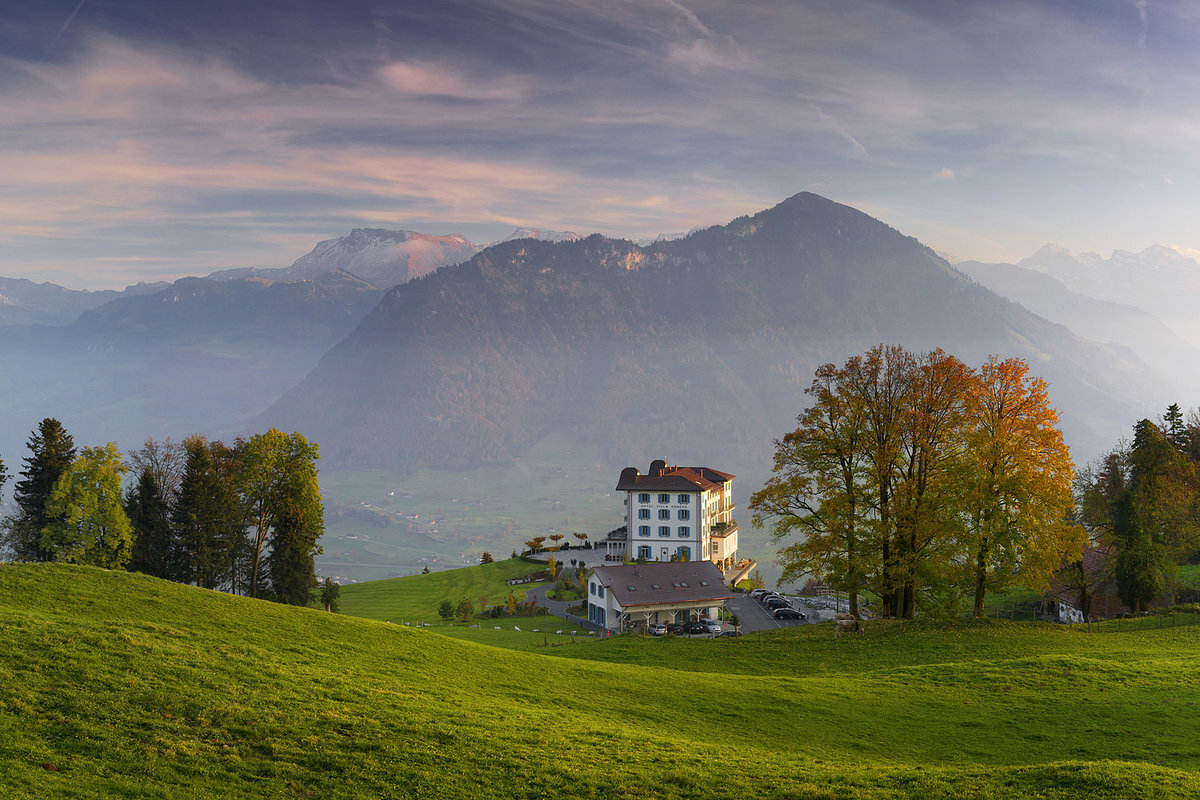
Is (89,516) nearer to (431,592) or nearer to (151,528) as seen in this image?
(151,528)

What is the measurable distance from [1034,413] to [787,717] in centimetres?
2544

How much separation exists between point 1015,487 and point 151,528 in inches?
2623

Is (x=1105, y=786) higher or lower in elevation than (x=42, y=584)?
lower

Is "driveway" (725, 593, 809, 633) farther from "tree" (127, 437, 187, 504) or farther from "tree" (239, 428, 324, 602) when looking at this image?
"tree" (127, 437, 187, 504)

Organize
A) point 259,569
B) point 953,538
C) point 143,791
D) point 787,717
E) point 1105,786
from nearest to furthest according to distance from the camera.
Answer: point 143,791 → point 1105,786 → point 787,717 → point 953,538 → point 259,569

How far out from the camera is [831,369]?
140 feet

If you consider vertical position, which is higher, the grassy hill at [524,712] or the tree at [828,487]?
the tree at [828,487]

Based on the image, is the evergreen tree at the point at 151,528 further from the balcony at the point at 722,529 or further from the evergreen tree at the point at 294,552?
the balcony at the point at 722,529

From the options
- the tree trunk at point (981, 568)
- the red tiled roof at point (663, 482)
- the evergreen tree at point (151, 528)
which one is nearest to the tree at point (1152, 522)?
the tree trunk at point (981, 568)

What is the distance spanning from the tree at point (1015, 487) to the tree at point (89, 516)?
204 feet

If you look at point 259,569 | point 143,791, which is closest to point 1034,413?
point 143,791

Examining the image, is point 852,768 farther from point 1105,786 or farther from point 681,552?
point 681,552

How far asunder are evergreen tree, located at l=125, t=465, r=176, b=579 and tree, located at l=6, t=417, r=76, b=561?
587 cm

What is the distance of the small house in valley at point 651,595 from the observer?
2847 inches
